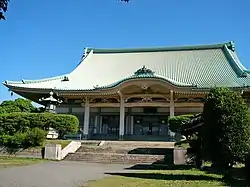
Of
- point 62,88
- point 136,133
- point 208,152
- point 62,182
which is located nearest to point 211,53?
point 136,133

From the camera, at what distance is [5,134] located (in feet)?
70.7

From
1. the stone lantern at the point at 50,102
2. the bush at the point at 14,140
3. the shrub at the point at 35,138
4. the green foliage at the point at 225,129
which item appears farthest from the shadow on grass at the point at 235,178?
the stone lantern at the point at 50,102

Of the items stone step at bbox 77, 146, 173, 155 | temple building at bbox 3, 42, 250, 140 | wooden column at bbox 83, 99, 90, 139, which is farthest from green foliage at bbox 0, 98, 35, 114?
stone step at bbox 77, 146, 173, 155

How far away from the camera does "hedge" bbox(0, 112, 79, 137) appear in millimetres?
21734

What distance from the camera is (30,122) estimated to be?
21.8 meters

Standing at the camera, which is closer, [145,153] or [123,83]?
[145,153]

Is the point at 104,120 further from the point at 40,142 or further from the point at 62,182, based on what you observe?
the point at 62,182

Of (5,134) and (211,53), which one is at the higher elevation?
(211,53)

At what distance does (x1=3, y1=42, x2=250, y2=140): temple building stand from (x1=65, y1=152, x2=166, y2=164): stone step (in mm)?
8903

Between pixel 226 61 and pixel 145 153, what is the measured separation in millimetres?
17462

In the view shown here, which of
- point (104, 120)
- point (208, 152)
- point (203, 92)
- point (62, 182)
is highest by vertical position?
point (203, 92)

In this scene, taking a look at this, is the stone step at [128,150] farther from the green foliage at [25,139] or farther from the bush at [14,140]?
the bush at [14,140]

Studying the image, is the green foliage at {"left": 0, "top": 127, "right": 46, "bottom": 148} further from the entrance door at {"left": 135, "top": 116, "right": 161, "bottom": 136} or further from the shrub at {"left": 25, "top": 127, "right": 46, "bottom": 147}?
the entrance door at {"left": 135, "top": 116, "right": 161, "bottom": 136}

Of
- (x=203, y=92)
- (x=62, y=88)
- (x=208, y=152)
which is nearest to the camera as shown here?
(x=208, y=152)
